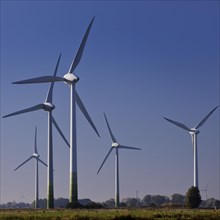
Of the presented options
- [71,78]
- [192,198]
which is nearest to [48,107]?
[71,78]

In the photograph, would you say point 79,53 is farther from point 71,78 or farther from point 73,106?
point 73,106

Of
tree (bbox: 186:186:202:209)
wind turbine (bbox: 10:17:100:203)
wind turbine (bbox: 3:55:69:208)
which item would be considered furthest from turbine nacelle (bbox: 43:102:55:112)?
tree (bbox: 186:186:202:209)

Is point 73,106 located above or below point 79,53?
below

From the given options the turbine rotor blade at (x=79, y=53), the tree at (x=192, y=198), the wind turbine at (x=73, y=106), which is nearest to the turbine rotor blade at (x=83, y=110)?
the wind turbine at (x=73, y=106)

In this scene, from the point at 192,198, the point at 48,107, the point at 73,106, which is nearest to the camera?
the point at 73,106

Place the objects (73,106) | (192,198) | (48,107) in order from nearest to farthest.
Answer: (73,106)
(192,198)
(48,107)

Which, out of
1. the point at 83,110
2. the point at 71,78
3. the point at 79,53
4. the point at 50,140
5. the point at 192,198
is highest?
the point at 79,53

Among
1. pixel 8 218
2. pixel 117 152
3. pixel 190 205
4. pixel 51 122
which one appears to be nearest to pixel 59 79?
pixel 51 122

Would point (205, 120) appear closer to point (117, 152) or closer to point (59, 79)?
point (117, 152)

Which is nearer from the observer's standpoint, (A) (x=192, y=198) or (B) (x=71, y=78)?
(B) (x=71, y=78)

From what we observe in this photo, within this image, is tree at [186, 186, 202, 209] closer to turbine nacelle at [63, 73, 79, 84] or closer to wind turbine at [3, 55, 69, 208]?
wind turbine at [3, 55, 69, 208]

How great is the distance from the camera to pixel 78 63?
10975cm

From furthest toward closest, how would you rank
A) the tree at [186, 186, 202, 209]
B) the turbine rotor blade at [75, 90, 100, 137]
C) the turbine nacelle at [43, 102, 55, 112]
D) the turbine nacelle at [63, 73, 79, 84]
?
the turbine nacelle at [43, 102, 55, 112] < the tree at [186, 186, 202, 209] < the turbine nacelle at [63, 73, 79, 84] < the turbine rotor blade at [75, 90, 100, 137]

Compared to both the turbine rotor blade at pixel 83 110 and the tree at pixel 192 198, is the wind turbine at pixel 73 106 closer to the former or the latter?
the turbine rotor blade at pixel 83 110
